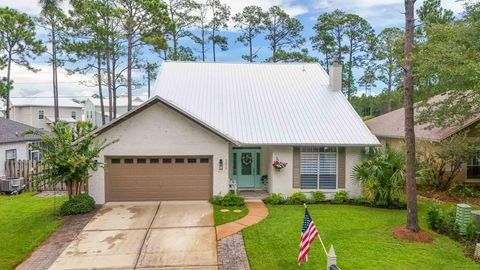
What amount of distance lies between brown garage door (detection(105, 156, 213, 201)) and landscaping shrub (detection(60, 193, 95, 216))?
4.42 ft

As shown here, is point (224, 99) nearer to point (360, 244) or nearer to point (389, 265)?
point (360, 244)

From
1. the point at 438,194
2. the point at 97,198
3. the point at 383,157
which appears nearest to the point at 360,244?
the point at 383,157

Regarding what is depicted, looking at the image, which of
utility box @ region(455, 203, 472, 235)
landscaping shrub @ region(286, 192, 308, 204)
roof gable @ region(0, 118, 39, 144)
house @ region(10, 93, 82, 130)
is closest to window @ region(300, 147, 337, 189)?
landscaping shrub @ region(286, 192, 308, 204)

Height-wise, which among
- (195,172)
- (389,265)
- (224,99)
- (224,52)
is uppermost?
(224,52)

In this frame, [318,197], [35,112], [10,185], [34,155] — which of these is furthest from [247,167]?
[35,112]

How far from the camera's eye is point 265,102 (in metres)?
19.1

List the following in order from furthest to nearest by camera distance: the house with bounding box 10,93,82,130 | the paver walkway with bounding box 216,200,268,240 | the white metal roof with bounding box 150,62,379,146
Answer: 1. the house with bounding box 10,93,82,130
2. the white metal roof with bounding box 150,62,379,146
3. the paver walkway with bounding box 216,200,268,240

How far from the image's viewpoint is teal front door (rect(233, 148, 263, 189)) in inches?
682

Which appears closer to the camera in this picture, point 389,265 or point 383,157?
point 389,265

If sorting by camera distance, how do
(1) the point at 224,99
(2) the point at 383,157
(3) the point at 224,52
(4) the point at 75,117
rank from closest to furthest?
1. (2) the point at 383,157
2. (1) the point at 224,99
3. (3) the point at 224,52
4. (4) the point at 75,117

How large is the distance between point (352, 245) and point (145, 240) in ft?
19.3

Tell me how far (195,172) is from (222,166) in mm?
1195

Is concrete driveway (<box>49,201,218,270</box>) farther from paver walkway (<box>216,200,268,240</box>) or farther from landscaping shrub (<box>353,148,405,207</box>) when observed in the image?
landscaping shrub (<box>353,148,405,207</box>)

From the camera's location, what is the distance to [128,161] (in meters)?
15.6
